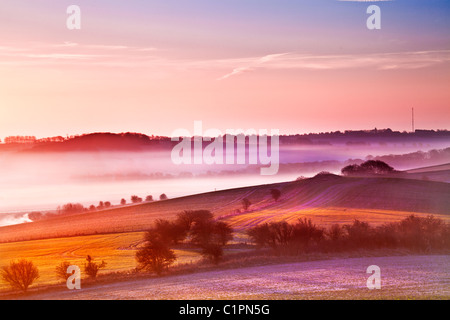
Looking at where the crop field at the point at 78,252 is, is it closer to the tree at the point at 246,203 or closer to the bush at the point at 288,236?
the bush at the point at 288,236

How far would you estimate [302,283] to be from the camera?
724 inches

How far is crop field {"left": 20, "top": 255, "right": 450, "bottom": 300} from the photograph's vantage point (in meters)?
16.5

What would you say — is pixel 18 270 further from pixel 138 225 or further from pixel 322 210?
pixel 322 210

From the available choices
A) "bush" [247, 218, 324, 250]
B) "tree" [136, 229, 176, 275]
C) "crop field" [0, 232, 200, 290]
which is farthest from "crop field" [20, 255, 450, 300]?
"crop field" [0, 232, 200, 290]

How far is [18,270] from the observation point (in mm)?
22812

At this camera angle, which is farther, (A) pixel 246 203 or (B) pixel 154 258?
(A) pixel 246 203

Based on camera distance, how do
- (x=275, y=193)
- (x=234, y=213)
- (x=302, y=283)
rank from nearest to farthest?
(x=302, y=283), (x=234, y=213), (x=275, y=193)

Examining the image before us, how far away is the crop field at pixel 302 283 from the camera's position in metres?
16.5

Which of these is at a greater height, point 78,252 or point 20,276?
point 20,276

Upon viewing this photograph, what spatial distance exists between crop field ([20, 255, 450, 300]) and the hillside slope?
16614 mm

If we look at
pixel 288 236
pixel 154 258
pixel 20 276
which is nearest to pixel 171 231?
pixel 288 236

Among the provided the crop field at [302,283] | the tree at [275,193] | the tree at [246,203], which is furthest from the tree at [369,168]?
the crop field at [302,283]

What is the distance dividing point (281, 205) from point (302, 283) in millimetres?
28587

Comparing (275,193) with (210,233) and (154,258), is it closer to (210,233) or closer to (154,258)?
(210,233)
